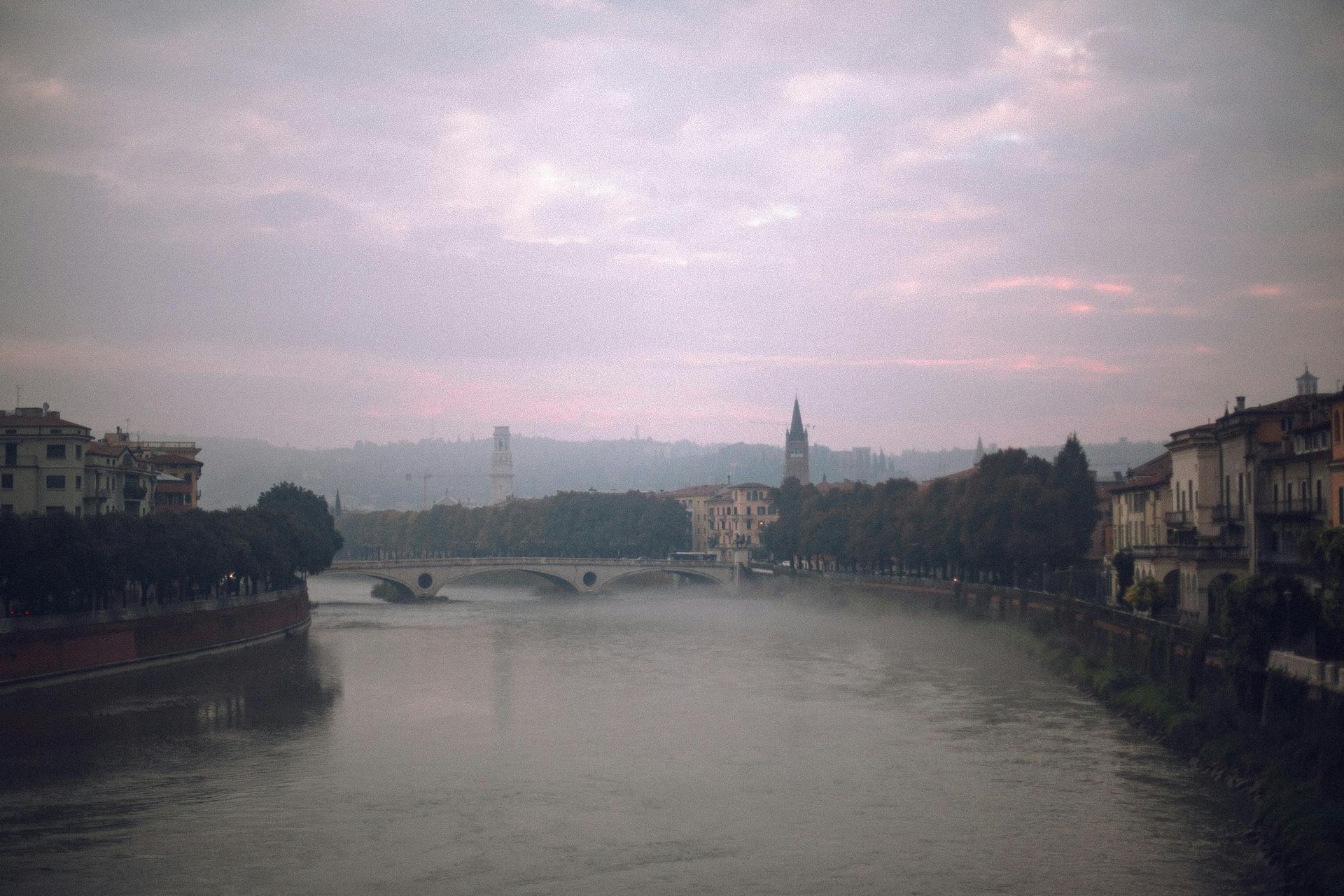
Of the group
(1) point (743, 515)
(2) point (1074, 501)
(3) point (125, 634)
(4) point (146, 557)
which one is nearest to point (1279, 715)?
(3) point (125, 634)

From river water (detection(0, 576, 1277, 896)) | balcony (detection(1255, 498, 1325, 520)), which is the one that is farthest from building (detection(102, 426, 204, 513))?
balcony (detection(1255, 498, 1325, 520))

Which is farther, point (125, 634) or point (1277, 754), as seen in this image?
point (125, 634)

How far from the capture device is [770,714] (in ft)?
127

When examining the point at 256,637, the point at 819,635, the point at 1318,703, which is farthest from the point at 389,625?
the point at 1318,703

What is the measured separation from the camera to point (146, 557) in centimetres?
4925

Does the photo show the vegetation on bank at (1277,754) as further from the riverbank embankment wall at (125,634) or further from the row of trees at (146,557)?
the row of trees at (146,557)

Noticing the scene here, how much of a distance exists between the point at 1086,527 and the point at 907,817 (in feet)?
147

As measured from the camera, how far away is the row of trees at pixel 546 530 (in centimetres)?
12475

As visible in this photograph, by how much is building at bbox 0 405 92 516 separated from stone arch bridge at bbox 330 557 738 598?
79.7 ft

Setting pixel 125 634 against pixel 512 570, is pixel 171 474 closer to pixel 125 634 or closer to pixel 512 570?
pixel 512 570

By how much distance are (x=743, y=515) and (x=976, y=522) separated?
226 feet

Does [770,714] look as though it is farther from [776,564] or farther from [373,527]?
[373,527]

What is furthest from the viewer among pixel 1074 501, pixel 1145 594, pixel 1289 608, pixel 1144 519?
pixel 1074 501

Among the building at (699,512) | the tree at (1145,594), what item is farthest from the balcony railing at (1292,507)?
Result: the building at (699,512)
